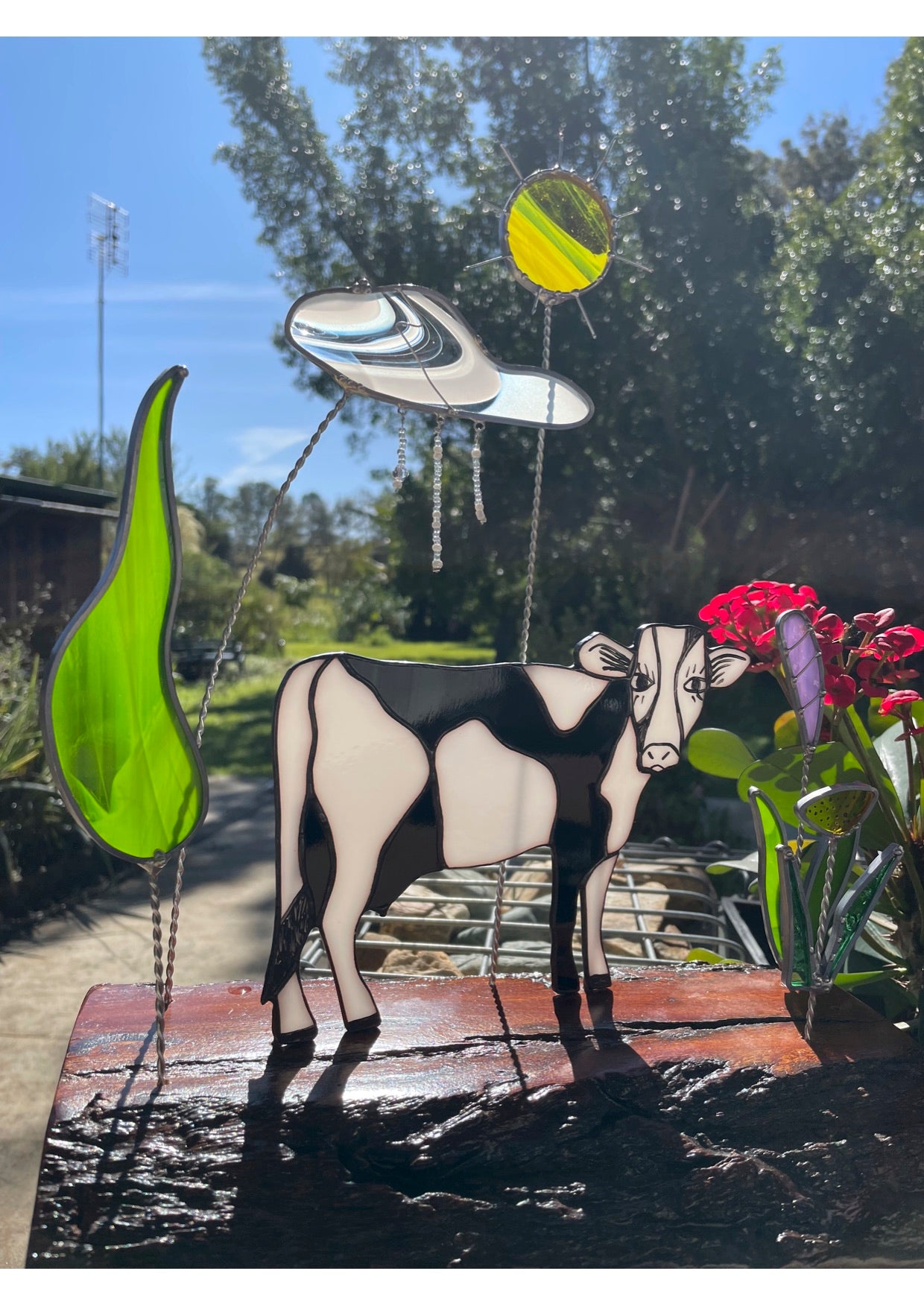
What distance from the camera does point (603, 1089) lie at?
5.10ft

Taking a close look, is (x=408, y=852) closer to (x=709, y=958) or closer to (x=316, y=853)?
(x=316, y=853)

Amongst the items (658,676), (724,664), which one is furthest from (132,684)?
(724,664)

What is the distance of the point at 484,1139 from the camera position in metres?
1.44

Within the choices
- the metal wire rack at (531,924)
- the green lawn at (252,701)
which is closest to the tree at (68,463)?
the green lawn at (252,701)

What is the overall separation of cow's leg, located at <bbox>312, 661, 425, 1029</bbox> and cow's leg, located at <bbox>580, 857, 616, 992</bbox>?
423 millimetres

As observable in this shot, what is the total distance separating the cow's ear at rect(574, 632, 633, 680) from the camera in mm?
1777

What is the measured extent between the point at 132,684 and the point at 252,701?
10592 millimetres

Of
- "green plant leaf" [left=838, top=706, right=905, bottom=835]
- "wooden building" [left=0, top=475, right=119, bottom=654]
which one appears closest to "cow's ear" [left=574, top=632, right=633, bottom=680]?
"green plant leaf" [left=838, top=706, right=905, bottom=835]

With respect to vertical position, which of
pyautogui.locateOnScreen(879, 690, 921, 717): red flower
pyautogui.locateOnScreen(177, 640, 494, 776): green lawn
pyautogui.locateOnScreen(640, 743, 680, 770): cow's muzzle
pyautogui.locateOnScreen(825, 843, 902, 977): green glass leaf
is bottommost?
pyautogui.locateOnScreen(177, 640, 494, 776): green lawn

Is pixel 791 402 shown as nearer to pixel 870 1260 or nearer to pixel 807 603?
pixel 807 603

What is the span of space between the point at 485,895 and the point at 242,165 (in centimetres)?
522

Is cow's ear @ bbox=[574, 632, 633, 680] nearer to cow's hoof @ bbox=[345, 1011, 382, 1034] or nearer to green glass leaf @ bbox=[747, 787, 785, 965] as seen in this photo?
green glass leaf @ bbox=[747, 787, 785, 965]

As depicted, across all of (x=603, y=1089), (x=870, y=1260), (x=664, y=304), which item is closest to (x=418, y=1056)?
(x=603, y=1089)

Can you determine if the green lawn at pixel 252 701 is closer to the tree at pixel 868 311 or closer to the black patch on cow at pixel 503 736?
the tree at pixel 868 311
